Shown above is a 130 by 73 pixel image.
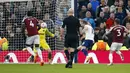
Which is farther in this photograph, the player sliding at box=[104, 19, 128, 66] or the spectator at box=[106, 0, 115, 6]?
the spectator at box=[106, 0, 115, 6]

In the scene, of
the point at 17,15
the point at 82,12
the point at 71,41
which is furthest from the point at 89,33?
the point at 71,41

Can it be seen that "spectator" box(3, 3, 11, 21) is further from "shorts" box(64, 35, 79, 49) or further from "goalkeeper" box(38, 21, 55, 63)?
"shorts" box(64, 35, 79, 49)

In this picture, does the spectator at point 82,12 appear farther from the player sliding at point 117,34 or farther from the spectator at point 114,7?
the player sliding at point 117,34

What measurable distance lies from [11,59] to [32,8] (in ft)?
10.1

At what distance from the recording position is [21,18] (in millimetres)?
25688

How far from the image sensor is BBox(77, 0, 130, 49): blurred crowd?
80.0 ft

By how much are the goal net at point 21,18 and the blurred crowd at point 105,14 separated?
1.51 meters

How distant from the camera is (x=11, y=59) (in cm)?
2472

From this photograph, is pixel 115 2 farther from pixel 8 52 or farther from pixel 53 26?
pixel 8 52

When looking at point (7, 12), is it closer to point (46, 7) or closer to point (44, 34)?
point (46, 7)

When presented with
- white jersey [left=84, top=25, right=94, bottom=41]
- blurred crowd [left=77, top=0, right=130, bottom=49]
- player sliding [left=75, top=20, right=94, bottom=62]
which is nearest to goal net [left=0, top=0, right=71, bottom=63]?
blurred crowd [left=77, top=0, right=130, bottom=49]

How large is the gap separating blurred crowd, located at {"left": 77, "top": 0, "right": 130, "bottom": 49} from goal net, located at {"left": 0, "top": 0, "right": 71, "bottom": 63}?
1514 millimetres

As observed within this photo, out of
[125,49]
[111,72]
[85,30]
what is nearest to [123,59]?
[125,49]

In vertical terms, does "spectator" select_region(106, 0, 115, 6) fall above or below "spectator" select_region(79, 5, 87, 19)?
above
